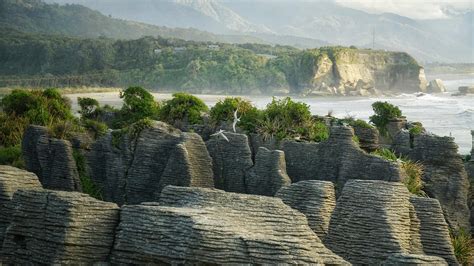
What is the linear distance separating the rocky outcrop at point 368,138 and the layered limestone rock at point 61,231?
9.92 metres

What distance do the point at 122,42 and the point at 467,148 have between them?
98.2 meters

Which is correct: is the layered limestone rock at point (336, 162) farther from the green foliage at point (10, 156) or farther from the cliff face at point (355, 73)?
the cliff face at point (355, 73)

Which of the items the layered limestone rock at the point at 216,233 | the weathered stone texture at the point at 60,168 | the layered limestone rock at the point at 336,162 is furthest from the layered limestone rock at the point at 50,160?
the layered limestone rock at the point at 216,233

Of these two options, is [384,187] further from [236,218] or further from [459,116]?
[459,116]

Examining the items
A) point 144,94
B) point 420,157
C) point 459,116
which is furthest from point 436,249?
point 459,116

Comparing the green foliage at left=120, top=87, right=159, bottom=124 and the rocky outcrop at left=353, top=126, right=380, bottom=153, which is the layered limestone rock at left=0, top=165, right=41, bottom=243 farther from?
the green foliage at left=120, top=87, right=159, bottom=124

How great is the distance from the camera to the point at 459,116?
68000mm

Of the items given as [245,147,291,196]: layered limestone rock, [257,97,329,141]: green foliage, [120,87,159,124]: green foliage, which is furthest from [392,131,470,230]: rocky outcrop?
[120,87,159,124]: green foliage

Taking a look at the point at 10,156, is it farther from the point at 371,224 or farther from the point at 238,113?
the point at 371,224

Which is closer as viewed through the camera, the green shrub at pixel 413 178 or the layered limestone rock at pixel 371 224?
the layered limestone rock at pixel 371 224

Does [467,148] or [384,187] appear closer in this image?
[384,187]

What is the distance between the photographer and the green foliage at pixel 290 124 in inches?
747

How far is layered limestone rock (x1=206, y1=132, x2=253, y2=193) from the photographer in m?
17.3

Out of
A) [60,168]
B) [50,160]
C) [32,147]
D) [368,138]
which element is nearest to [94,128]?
[32,147]
